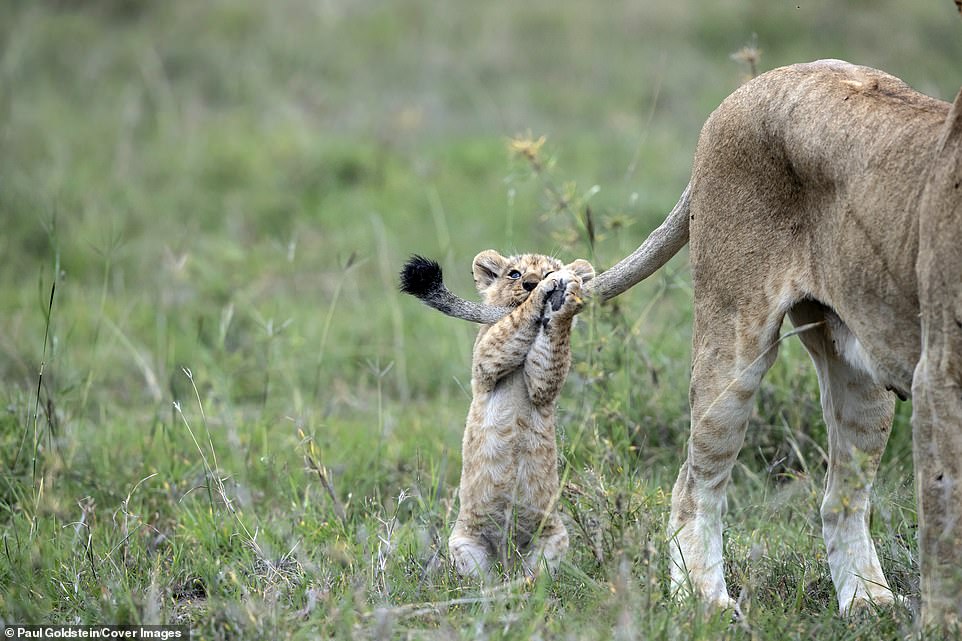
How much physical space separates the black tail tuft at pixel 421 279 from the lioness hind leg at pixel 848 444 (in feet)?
3.71

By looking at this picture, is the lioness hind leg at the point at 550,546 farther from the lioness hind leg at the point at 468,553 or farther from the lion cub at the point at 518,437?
the lioness hind leg at the point at 468,553

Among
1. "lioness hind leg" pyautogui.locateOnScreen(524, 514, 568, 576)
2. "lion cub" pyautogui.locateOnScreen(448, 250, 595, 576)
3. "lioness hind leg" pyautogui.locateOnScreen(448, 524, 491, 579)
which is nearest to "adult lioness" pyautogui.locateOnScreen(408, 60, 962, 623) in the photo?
"lion cub" pyautogui.locateOnScreen(448, 250, 595, 576)

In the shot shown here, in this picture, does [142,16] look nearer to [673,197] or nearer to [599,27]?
[599,27]

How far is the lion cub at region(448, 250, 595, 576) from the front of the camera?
3906mm

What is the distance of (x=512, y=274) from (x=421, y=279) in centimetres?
62

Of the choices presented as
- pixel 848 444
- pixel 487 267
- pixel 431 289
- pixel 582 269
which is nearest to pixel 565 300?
pixel 582 269

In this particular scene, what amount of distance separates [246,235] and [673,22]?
579 centimetres

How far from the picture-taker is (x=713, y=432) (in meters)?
3.80

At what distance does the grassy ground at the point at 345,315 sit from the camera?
365 centimetres

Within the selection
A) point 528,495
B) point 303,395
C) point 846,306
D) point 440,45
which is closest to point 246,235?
point 303,395

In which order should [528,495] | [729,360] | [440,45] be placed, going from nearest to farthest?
[729,360]
[528,495]
[440,45]

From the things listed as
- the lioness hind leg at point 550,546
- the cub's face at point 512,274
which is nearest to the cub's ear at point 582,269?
the cub's face at point 512,274

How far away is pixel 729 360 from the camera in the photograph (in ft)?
12.2

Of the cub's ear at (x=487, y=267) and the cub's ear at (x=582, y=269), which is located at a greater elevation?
the cub's ear at (x=582, y=269)
